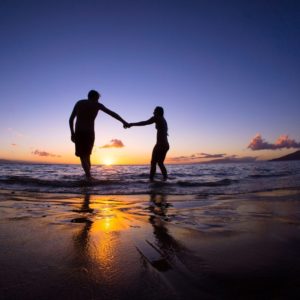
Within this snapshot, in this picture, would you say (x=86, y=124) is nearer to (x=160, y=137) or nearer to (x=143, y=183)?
(x=143, y=183)

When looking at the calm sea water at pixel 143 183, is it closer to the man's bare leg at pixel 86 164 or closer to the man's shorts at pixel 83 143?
the man's bare leg at pixel 86 164

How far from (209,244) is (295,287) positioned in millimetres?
592

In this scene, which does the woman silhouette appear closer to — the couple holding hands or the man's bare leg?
the couple holding hands

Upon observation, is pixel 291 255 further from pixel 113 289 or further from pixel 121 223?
pixel 121 223

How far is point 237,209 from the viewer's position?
265 centimetres

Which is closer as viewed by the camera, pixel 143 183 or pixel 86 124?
pixel 143 183

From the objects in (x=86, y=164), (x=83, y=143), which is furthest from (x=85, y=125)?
(x=86, y=164)

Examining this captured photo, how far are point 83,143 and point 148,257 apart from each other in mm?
5676

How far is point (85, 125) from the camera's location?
21.5 ft

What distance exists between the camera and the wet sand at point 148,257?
866 mm

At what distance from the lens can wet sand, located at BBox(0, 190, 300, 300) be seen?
2.84 feet

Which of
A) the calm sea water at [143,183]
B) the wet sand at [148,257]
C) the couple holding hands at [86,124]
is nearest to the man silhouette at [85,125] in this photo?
the couple holding hands at [86,124]

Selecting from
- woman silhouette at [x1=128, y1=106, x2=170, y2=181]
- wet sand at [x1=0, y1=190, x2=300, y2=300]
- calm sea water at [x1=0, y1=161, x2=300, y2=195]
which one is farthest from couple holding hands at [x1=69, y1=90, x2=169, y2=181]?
wet sand at [x1=0, y1=190, x2=300, y2=300]

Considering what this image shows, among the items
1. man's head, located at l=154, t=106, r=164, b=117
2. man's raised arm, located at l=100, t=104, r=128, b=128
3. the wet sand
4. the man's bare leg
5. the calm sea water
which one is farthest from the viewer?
man's head, located at l=154, t=106, r=164, b=117
